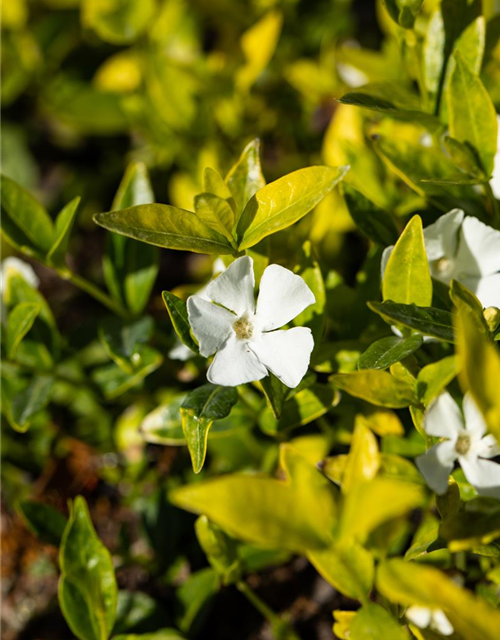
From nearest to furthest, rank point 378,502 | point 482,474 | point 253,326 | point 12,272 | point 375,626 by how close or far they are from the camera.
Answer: point 378,502, point 375,626, point 482,474, point 253,326, point 12,272

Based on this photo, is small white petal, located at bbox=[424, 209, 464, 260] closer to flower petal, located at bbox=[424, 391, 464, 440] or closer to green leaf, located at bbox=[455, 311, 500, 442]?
flower petal, located at bbox=[424, 391, 464, 440]

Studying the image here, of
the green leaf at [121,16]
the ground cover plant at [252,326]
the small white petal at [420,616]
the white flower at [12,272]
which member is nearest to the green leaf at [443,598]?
the ground cover plant at [252,326]

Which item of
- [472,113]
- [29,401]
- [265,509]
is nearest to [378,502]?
[265,509]

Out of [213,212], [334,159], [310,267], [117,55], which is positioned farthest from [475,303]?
[117,55]

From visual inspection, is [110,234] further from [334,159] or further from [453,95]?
[453,95]

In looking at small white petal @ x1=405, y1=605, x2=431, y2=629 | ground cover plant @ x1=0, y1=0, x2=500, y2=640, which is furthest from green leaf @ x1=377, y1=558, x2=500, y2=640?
small white petal @ x1=405, y1=605, x2=431, y2=629

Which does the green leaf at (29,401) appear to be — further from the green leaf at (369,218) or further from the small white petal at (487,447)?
the small white petal at (487,447)

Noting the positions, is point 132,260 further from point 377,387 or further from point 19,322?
point 377,387
